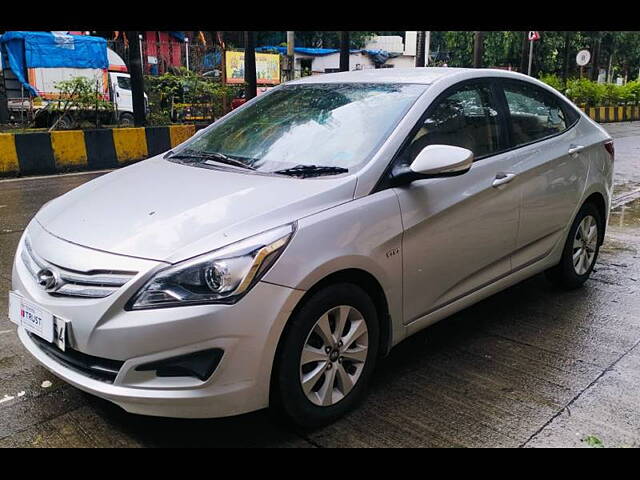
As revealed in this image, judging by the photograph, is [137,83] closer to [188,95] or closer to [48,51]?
[188,95]

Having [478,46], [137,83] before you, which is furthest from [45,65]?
[478,46]

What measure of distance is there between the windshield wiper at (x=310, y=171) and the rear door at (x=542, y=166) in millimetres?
1274

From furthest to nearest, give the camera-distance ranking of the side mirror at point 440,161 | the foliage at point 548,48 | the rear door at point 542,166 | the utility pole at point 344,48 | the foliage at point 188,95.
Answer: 1. the foliage at point 548,48
2. the utility pole at point 344,48
3. the foliage at point 188,95
4. the rear door at point 542,166
5. the side mirror at point 440,161

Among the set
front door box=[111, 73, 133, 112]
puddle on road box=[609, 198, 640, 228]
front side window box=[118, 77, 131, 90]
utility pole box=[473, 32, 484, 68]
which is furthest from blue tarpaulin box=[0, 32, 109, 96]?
puddle on road box=[609, 198, 640, 228]

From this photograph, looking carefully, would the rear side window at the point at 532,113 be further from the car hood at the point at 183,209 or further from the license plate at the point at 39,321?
the license plate at the point at 39,321

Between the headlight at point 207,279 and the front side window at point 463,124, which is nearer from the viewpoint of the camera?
the headlight at point 207,279

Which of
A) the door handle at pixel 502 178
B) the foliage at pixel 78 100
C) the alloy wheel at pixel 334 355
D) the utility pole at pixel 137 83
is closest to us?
the alloy wheel at pixel 334 355

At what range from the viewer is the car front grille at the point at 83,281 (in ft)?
7.81

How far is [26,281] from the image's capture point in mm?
2727

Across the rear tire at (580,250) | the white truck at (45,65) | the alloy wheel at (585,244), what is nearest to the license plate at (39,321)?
the rear tire at (580,250)

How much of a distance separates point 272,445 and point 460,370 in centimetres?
120
